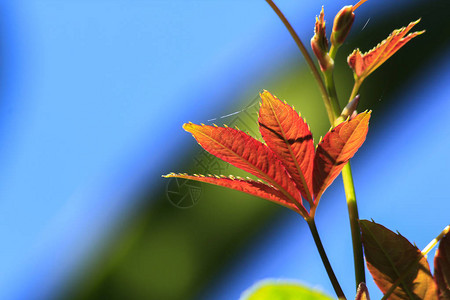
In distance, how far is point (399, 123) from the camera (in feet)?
5.95

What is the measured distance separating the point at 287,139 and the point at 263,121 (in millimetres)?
20

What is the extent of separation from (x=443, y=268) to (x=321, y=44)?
0.14m

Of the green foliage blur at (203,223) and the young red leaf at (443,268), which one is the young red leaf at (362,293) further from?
the green foliage blur at (203,223)

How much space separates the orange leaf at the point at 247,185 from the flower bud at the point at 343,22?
0.10 meters

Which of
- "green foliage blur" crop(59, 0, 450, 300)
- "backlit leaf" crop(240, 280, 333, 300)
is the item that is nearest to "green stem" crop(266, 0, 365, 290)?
"backlit leaf" crop(240, 280, 333, 300)

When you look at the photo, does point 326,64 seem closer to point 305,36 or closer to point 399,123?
point 305,36

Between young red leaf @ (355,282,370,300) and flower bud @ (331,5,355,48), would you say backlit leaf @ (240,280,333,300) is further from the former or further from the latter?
flower bud @ (331,5,355,48)

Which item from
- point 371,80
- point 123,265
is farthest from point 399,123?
point 123,265

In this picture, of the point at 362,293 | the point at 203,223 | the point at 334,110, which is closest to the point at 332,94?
the point at 334,110

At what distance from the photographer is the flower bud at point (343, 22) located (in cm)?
27

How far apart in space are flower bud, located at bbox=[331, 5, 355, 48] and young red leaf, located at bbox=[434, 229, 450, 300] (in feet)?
0.42

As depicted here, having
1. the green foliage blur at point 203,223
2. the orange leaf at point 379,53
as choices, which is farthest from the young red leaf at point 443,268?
the green foliage blur at point 203,223

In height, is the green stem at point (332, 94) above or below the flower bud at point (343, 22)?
below

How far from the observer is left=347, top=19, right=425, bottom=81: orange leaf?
272mm
